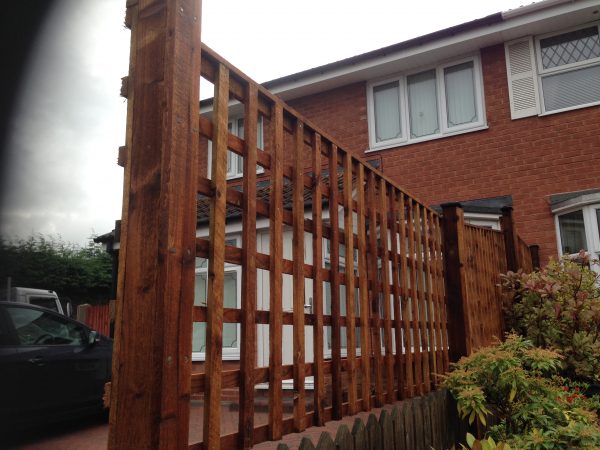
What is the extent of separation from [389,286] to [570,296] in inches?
116

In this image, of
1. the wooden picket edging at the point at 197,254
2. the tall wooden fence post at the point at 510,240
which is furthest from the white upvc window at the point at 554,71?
the wooden picket edging at the point at 197,254

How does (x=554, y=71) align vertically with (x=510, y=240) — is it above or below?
above

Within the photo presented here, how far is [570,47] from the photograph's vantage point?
941 cm

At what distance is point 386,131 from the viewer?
35.2 ft

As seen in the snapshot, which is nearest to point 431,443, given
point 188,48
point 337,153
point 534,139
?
point 337,153

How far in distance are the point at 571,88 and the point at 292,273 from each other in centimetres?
837

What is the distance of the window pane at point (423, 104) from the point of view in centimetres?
1028

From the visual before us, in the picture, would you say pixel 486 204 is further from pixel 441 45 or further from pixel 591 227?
pixel 441 45

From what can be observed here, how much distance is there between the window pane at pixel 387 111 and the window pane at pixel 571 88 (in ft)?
8.70

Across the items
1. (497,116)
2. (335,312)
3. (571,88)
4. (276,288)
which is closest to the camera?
(276,288)

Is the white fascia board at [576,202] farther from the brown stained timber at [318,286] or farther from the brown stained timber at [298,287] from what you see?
the brown stained timber at [298,287]

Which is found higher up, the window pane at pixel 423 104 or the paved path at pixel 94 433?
the window pane at pixel 423 104

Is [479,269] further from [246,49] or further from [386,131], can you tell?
[386,131]

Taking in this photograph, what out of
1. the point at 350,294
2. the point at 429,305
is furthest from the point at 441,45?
the point at 350,294
